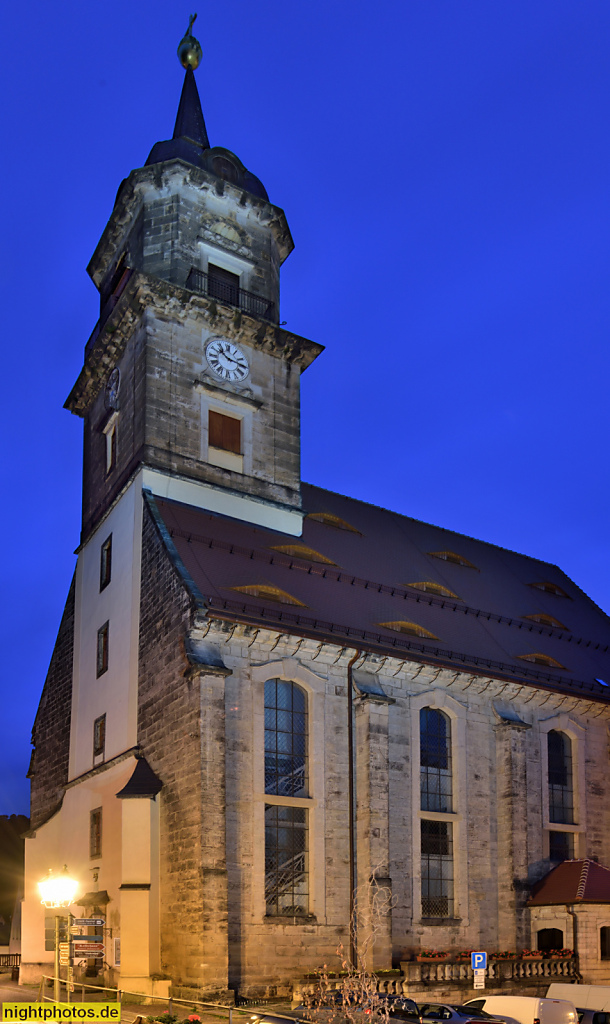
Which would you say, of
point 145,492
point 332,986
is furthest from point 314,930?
point 145,492

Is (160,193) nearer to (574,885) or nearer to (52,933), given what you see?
(52,933)

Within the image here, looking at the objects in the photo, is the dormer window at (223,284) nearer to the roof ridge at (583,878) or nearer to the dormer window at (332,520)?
the dormer window at (332,520)

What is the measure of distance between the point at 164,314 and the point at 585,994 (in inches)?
959

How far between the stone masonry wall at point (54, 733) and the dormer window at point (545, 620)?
59.4ft

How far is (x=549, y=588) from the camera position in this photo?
46094 mm

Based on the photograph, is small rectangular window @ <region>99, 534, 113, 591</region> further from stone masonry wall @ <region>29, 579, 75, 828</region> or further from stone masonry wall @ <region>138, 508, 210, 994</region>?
stone masonry wall @ <region>138, 508, 210, 994</region>

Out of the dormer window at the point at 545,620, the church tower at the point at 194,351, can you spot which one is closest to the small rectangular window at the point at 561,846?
the dormer window at the point at 545,620

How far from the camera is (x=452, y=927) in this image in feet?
100

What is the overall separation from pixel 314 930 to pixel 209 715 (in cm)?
683

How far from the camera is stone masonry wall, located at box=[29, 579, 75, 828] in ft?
118

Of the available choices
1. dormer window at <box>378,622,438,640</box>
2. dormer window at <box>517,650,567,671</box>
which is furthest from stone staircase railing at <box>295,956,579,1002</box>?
dormer window at <box>517,650,567,671</box>

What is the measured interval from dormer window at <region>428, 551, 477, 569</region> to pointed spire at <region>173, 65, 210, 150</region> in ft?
61.7

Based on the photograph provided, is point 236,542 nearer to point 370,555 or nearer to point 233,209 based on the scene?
point 370,555

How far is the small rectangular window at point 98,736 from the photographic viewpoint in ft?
106
